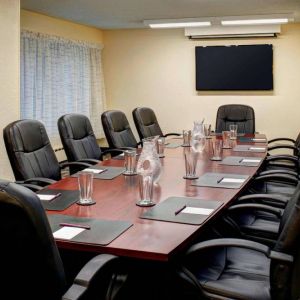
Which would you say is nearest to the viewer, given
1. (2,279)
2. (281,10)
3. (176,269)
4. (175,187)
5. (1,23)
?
(2,279)

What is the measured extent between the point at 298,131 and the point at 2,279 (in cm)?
586

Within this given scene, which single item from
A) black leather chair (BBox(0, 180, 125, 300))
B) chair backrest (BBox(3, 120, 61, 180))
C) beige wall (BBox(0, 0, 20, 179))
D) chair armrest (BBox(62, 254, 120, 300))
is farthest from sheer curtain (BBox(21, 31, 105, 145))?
black leather chair (BBox(0, 180, 125, 300))

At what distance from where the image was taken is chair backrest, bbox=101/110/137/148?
15.2ft

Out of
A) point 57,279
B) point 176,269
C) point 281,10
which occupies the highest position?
point 281,10

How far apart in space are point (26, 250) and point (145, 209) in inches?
37.4

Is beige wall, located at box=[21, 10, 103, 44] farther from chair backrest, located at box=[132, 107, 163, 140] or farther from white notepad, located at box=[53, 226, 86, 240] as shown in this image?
white notepad, located at box=[53, 226, 86, 240]

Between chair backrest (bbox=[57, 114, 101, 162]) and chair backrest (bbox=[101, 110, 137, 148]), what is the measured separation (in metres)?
0.33

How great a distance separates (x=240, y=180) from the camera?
282 cm

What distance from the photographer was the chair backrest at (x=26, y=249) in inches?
50.3

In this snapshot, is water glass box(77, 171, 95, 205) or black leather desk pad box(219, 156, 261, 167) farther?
black leather desk pad box(219, 156, 261, 167)

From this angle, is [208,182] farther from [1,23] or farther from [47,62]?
[47,62]

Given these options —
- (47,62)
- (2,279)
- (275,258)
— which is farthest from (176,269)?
(47,62)

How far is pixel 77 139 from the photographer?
4055mm

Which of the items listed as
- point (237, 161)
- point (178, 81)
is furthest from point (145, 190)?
point (178, 81)
